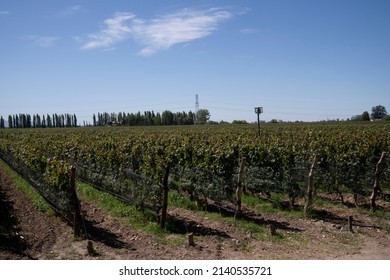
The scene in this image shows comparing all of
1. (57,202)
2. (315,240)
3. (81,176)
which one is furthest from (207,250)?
(81,176)

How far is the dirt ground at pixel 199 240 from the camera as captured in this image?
8141 millimetres

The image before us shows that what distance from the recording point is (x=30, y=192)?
14.9m

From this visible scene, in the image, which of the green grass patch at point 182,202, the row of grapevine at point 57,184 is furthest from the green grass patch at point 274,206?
the row of grapevine at point 57,184

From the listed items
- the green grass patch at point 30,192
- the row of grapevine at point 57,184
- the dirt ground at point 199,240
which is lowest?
the dirt ground at point 199,240

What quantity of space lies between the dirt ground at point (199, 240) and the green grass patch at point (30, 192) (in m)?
0.40

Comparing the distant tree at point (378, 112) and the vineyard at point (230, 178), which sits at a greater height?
the distant tree at point (378, 112)

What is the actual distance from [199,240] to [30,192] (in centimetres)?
910

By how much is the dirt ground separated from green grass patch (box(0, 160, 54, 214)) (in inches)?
15.7

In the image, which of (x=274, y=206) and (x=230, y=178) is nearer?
(x=274, y=206)

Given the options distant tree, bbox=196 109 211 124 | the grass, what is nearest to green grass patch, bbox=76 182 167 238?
the grass

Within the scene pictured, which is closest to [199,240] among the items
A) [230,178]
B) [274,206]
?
[230,178]

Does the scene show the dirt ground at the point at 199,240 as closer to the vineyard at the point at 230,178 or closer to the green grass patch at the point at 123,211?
the green grass patch at the point at 123,211

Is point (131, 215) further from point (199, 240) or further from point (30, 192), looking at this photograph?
point (30, 192)

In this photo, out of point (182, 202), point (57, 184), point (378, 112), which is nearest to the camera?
point (57, 184)
